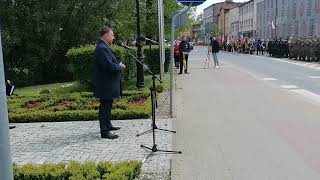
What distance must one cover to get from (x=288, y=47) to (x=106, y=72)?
103ft

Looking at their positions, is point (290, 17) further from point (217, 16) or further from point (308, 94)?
point (217, 16)

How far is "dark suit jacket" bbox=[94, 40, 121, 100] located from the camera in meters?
7.48

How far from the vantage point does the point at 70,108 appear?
1090 centimetres

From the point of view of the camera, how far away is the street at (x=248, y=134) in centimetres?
599

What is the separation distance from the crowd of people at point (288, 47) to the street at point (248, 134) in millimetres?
16736

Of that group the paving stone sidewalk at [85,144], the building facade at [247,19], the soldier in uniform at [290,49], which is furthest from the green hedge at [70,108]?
the building facade at [247,19]

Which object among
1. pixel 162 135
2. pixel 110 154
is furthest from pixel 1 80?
pixel 162 135

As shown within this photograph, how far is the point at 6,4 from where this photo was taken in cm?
2381

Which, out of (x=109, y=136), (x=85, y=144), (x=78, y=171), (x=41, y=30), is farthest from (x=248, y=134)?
(x=41, y=30)

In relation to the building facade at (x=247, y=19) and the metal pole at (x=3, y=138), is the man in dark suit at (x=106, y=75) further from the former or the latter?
the building facade at (x=247, y=19)

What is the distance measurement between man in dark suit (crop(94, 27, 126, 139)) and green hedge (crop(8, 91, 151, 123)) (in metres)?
1.76

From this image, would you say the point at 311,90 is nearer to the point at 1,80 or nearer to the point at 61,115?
the point at 61,115

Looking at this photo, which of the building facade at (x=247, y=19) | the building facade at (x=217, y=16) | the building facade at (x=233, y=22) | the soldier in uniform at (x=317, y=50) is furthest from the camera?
the building facade at (x=217, y=16)

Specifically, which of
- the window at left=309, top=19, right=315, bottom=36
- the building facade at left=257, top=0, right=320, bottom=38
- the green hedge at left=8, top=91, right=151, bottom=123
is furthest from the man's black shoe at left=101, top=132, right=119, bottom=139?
the window at left=309, top=19, right=315, bottom=36
